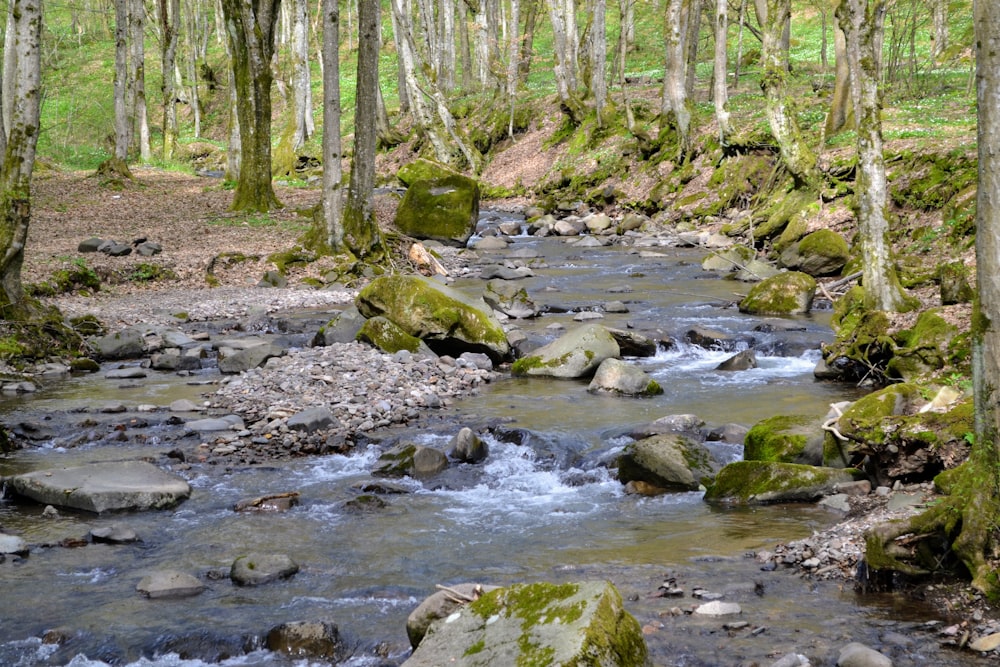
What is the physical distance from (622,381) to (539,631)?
275 inches

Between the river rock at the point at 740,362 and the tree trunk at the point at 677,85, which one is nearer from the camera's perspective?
the river rock at the point at 740,362

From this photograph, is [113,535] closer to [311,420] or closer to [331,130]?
[311,420]

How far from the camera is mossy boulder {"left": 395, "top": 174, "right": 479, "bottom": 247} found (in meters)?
22.5

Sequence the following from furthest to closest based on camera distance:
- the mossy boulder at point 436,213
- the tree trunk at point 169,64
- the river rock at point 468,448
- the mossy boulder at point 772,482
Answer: the tree trunk at point 169,64, the mossy boulder at point 436,213, the river rock at point 468,448, the mossy boulder at point 772,482

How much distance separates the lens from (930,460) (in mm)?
6500

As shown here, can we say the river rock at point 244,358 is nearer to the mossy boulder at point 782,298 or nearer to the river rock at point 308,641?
the river rock at point 308,641

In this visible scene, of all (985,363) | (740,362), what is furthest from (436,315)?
(985,363)

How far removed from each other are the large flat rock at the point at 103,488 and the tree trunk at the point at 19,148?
480cm

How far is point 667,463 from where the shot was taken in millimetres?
7773

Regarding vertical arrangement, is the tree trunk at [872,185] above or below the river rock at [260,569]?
above

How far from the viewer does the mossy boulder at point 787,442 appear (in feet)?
25.5

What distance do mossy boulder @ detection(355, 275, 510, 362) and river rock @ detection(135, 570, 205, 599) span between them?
6.76 meters

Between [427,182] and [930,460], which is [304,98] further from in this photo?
[930,460]

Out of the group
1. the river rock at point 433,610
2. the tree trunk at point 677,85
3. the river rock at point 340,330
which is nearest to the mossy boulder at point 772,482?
the river rock at point 433,610
